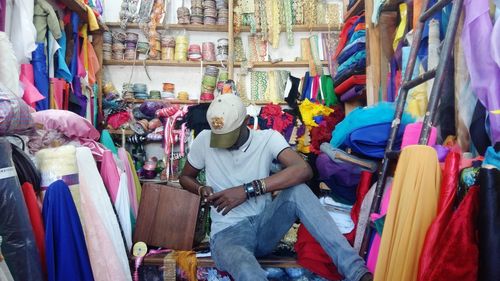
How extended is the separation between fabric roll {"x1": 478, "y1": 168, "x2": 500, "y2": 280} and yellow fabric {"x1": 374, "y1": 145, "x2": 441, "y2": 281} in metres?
0.20

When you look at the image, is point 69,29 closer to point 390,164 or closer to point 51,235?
point 51,235

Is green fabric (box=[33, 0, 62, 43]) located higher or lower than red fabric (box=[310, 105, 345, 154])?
higher

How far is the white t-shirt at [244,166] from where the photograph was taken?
75.4 inches

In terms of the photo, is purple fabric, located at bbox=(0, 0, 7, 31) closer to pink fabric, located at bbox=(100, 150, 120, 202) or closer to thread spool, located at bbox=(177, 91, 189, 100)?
pink fabric, located at bbox=(100, 150, 120, 202)

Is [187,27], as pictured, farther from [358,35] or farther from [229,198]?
[229,198]

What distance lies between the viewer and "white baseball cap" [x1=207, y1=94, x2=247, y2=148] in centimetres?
189

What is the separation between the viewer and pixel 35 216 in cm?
154

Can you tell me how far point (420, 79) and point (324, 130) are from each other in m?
1.79

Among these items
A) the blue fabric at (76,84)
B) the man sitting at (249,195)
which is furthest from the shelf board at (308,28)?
the man sitting at (249,195)

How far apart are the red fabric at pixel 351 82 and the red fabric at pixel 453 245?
1932mm

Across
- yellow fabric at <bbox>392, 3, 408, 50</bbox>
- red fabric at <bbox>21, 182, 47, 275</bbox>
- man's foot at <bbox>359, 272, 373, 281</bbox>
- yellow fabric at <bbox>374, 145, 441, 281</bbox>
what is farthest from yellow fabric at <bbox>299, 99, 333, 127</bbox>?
red fabric at <bbox>21, 182, 47, 275</bbox>

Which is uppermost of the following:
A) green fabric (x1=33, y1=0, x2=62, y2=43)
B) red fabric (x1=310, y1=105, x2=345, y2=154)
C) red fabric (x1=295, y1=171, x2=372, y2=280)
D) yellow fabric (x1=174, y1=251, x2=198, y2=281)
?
green fabric (x1=33, y1=0, x2=62, y2=43)

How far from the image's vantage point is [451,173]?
1.13 meters

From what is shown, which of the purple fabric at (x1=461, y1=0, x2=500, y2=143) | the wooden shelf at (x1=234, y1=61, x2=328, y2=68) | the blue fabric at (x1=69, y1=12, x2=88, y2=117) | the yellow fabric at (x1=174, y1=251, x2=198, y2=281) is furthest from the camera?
the wooden shelf at (x1=234, y1=61, x2=328, y2=68)
